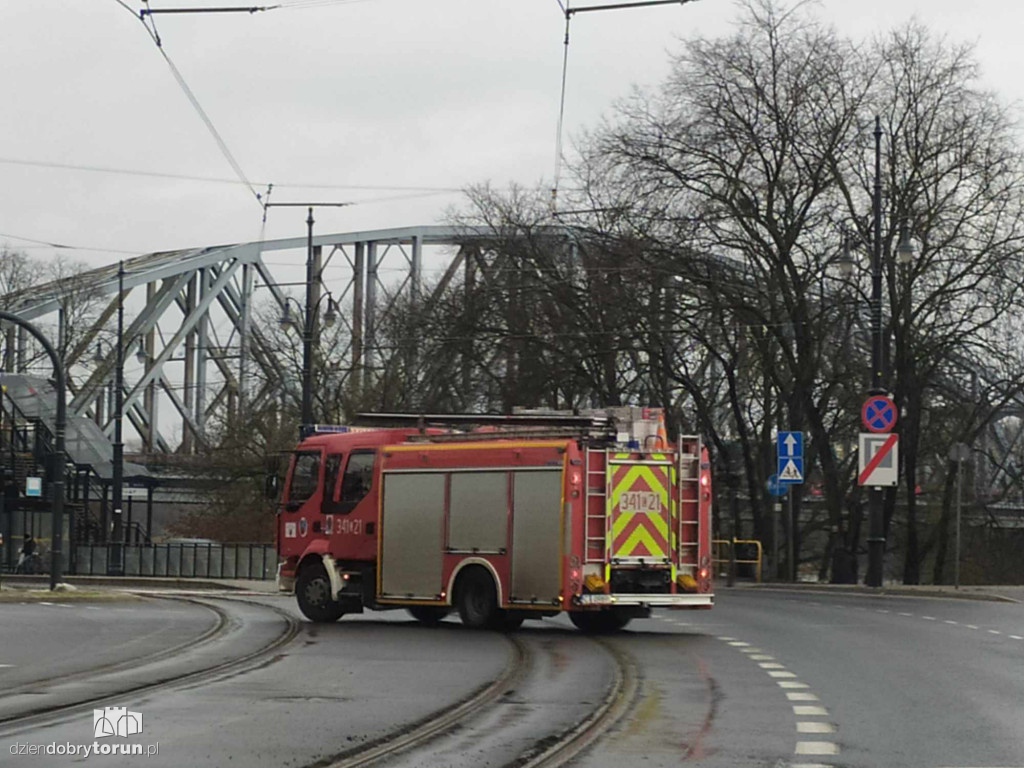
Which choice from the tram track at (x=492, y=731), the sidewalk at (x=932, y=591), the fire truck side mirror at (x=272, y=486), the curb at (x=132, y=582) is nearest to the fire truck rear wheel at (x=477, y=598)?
the fire truck side mirror at (x=272, y=486)

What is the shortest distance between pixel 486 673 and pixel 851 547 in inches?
1309

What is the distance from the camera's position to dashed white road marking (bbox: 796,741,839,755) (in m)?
11.5

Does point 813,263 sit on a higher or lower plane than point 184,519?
higher

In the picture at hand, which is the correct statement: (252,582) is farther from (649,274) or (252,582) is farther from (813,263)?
(813,263)

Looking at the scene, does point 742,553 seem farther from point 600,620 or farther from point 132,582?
point 600,620

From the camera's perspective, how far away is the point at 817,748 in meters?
11.7

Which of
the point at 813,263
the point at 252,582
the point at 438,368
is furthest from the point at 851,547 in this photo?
the point at 252,582

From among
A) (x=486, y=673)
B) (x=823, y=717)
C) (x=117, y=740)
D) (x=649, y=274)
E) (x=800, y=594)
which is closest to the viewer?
(x=117, y=740)

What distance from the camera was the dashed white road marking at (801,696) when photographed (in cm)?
1503

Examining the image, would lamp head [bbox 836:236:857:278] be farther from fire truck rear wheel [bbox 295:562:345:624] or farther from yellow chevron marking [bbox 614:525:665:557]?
yellow chevron marking [bbox 614:525:665:557]

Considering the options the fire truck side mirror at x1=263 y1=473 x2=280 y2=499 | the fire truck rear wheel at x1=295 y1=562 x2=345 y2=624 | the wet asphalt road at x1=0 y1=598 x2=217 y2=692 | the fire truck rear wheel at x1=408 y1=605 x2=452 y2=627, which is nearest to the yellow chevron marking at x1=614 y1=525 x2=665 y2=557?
the fire truck rear wheel at x1=408 y1=605 x2=452 y2=627

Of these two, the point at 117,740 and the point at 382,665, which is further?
the point at 382,665

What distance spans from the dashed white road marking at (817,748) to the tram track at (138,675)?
4.85 meters

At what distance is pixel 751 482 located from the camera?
51.2 meters
